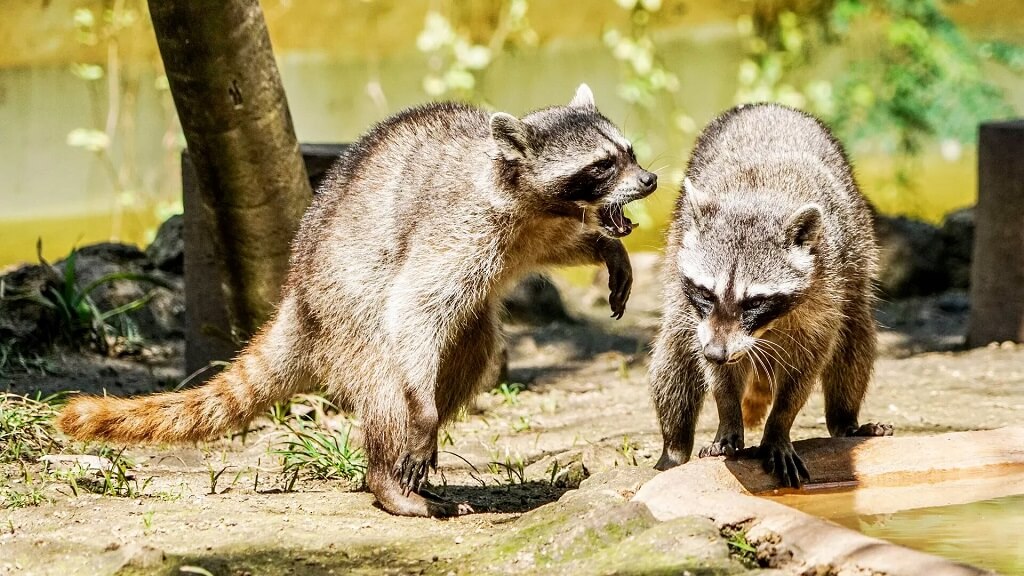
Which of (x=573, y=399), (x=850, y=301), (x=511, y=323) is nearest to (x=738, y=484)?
(x=850, y=301)

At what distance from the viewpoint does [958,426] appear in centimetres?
590

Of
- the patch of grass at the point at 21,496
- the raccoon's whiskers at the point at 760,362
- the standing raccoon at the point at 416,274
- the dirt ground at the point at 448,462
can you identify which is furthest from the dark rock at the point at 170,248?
the raccoon's whiskers at the point at 760,362

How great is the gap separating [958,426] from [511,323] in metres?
3.84

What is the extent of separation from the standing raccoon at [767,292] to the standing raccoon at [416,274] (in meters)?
0.35

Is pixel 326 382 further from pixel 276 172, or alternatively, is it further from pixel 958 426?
pixel 958 426

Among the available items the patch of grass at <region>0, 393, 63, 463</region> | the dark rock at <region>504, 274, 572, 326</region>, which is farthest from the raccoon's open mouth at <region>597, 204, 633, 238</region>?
the dark rock at <region>504, 274, 572, 326</region>

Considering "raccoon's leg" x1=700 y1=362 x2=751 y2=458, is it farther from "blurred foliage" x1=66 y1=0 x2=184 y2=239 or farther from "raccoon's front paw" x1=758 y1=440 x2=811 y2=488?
"blurred foliage" x1=66 y1=0 x2=184 y2=239

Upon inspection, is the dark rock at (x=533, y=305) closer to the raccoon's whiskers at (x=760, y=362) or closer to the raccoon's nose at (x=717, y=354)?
the raccoon's whiskers at (x=760, y=362)

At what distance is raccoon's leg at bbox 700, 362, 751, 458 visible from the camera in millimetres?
4820

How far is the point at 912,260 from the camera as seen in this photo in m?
10.0

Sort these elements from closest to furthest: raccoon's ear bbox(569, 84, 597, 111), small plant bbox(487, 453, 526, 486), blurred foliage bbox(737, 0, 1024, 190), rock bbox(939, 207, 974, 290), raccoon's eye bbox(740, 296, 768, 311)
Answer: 1. raccoon's eye bbox(740, 296, 768, 311)
2. small plant bbox(487, 453, 526, 486)
3. raccoon's ear bbox(569, 84, 597, 111)
4. rock bbox(939, 207, 974, 290)
5. blurred foliage bbox(737, 0, 1024, 190)

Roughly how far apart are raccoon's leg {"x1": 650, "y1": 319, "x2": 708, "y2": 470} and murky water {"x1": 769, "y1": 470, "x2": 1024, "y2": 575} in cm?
67

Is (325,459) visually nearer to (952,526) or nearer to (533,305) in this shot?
(952,526)

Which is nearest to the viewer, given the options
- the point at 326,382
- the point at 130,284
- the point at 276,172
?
the point at 326,382
